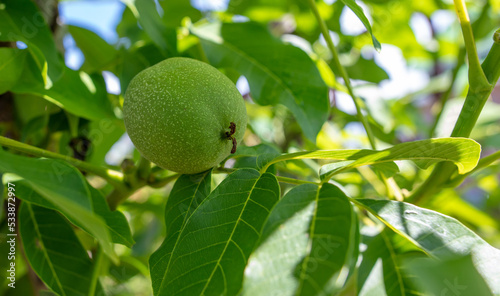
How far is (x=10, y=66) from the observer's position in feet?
2.58

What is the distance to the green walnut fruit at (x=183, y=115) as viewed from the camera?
2.20ft

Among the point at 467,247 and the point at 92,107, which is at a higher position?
the point at 92,107

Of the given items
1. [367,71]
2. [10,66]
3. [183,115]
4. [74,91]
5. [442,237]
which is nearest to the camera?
[442,237]

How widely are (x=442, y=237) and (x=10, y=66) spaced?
790 mm

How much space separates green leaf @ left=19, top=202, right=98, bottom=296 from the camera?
0.79 metres

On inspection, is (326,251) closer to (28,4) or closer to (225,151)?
(225,151)

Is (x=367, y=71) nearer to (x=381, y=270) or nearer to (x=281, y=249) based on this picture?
(x=381, y=270)

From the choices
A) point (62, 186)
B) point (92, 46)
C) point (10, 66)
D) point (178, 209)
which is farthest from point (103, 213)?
point (92, 46)

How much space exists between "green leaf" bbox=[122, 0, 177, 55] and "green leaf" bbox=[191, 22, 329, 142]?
2.4 inches

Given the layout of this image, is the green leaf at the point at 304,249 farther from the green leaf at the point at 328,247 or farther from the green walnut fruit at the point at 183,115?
the green walnut fruit at the point at 183,115

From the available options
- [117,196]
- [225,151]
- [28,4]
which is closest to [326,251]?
[225,151]

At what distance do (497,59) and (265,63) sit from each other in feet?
1.51

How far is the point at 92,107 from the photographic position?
0.92m

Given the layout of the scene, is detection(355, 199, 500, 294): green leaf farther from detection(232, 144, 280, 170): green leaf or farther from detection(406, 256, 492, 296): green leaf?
detection(232, 144, 280, 170): green leaf
